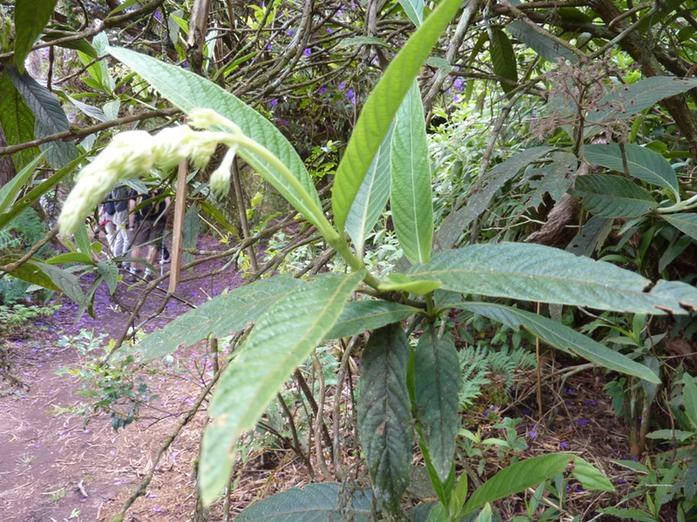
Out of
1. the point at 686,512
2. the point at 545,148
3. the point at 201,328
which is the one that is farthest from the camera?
the point at 686,512

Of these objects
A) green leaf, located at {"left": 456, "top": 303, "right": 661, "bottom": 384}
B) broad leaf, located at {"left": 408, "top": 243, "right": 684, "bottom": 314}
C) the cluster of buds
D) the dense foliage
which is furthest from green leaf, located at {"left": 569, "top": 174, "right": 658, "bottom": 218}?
the cluster of buds

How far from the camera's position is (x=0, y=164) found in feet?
11.3

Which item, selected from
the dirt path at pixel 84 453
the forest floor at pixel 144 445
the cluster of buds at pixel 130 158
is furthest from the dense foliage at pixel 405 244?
the dirt path at pixel 84 453

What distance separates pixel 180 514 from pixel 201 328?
2303 millimetres

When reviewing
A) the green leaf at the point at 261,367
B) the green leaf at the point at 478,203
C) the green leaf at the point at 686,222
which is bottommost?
the green leaf at the point at 686,222

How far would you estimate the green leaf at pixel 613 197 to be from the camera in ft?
3.13

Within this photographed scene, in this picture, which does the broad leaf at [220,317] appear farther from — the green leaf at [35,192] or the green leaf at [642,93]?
the green leaf at [642,93]

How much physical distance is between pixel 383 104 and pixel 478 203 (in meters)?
0.48

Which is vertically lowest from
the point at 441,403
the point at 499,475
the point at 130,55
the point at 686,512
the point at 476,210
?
the point at 686,512

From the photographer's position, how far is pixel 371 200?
0.70 m

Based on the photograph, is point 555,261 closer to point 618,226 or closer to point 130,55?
point 130,55

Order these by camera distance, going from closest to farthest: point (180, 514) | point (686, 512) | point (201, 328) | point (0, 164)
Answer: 1. point (201, 328)
2. point (686, 512)
3. point (180, 514)
4. point (0, 164)

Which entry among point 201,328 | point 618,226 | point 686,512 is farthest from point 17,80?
point 686,512

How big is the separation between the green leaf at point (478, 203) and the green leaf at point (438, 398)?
239 millimetres
